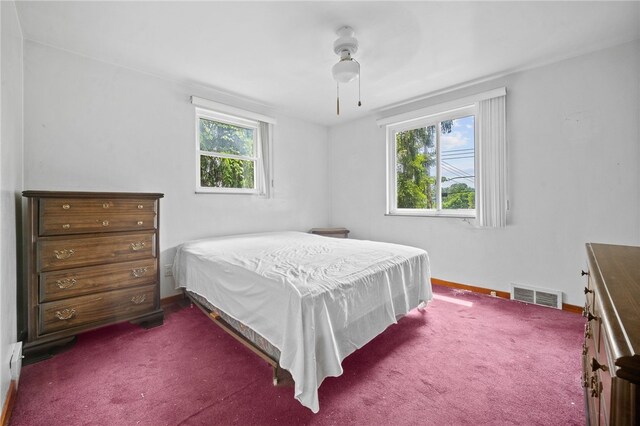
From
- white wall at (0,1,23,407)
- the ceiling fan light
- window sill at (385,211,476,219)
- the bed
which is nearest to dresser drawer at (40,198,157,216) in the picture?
white wall at (0,1,23,407)

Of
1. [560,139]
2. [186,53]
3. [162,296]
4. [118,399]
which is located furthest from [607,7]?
[162,296]

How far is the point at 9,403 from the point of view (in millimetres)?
1374

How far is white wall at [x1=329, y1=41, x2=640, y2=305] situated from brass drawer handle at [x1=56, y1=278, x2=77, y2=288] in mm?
3681

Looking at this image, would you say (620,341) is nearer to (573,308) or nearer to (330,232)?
(573,308)

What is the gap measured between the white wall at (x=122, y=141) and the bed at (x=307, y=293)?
0.69 metres

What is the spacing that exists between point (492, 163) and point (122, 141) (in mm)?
3894

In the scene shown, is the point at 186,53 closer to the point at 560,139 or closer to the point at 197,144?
the point at 197,144

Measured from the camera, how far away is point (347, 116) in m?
4.22

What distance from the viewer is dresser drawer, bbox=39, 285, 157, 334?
1.84 metres

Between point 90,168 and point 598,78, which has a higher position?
point 598,78

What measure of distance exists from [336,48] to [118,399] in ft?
9.34

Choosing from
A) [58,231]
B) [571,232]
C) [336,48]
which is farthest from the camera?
[571,232]

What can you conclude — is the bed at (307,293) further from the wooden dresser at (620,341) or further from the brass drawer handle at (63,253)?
the wooden dresser at (620,341)

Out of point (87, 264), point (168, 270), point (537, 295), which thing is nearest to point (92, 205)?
point (87, 264)
